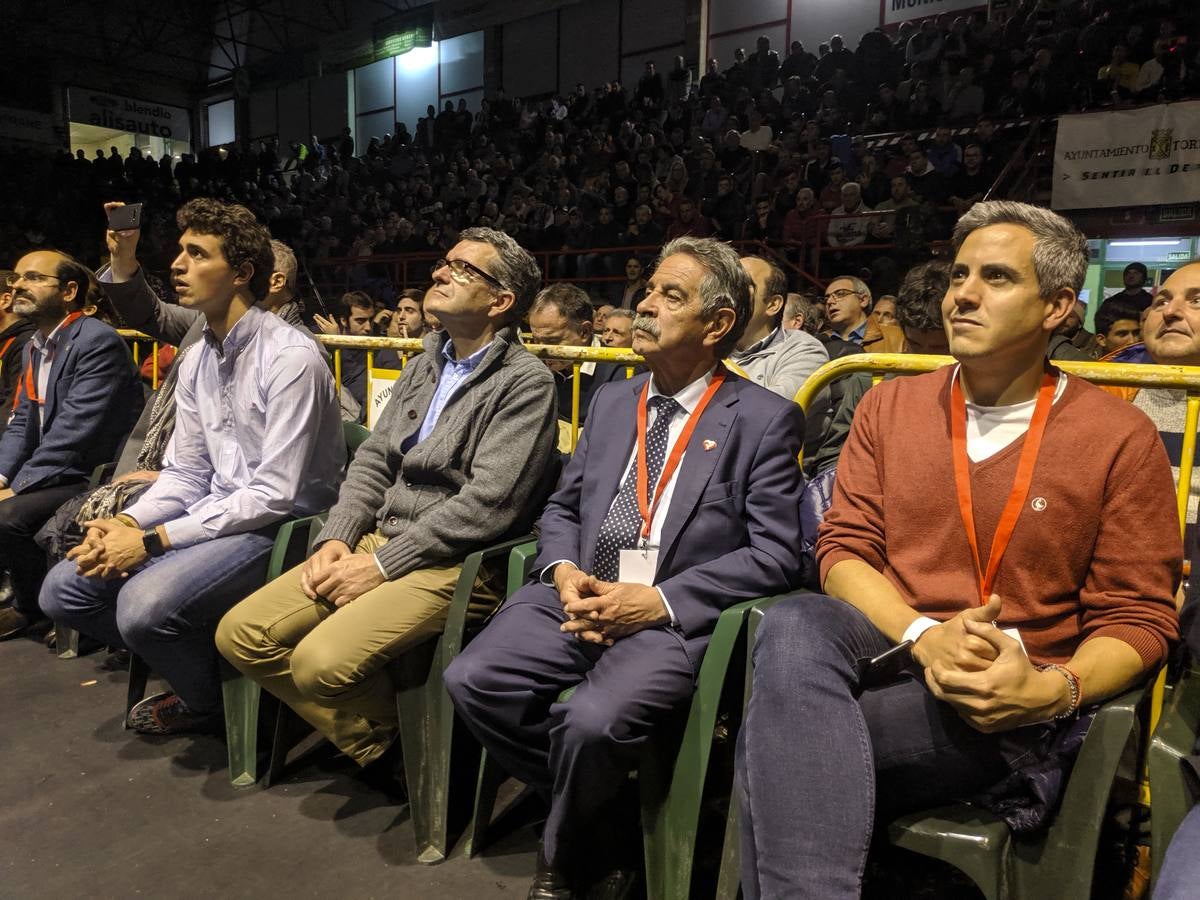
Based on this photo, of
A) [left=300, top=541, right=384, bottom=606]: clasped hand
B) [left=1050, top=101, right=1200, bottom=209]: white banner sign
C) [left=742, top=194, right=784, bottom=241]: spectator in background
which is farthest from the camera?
[left=742, top=194, right=784, bottom=241]: spectator in background

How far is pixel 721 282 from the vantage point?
92.6 inches

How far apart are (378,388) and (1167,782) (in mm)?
3190

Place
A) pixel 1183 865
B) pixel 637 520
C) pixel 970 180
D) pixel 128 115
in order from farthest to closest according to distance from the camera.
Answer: pixel 128 115 < pixel 970 180 < pixel 637 520 < pixel 1183 865

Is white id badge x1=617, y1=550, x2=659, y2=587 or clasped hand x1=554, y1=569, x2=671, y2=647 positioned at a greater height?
white id badge x1=617, y1=550, x2=659, y2=587

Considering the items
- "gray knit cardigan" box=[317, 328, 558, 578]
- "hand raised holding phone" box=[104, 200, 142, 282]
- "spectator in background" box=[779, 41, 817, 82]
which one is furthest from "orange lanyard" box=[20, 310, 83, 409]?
"spectator in background" box=[779, 41, 817, 82]

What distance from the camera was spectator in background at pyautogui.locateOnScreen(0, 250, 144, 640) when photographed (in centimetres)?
377

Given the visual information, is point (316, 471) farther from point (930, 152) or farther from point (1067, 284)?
point (930, 152)

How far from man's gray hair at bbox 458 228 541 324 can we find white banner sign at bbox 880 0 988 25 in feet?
43.4

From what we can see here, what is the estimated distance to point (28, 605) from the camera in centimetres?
396

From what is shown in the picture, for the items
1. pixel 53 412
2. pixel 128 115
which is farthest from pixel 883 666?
pixel 128 115

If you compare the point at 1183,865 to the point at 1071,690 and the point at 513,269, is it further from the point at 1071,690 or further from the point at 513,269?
the point at 513,269

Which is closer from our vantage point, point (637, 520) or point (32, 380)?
point (637, 520)

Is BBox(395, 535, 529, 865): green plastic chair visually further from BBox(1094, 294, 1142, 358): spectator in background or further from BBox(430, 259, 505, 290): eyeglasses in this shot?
BBox(1094, 294, 1142, 358): spectator in background

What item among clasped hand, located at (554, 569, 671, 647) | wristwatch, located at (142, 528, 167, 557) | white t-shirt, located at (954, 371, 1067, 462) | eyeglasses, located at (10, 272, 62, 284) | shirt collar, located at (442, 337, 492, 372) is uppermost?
eyeglasses, located at (10, 272, 62, 284)
